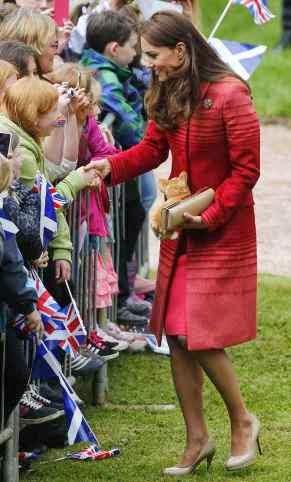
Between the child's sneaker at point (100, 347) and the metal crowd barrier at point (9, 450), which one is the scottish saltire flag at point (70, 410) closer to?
the metal crowd barrier at point (9, 450)

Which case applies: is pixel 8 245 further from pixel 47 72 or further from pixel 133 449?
pixel 47 72

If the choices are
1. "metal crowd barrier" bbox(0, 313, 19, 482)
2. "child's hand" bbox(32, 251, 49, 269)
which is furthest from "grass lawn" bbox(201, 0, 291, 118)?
"metal crowd barrier" bbox(0, 313, 19, 482)

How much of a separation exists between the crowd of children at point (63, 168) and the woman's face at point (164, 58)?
15.9 inches

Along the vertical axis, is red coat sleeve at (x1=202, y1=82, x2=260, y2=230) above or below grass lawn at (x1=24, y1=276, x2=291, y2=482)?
above

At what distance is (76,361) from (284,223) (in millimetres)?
5518

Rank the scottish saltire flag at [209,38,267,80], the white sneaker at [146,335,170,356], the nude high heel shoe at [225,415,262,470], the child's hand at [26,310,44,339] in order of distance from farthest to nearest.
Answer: the scottish saltire flag at [209,38,267,80] → the white sneaker at [146,335,170,356] → the nude high heel shoe at [225,415,262,470] → the child's hand at [26,310,44,339]

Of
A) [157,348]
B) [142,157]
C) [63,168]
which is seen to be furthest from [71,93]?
[157,348]

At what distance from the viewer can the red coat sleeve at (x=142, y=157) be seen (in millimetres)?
6465

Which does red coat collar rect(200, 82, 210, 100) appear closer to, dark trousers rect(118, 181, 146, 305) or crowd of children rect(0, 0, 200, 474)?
crowd of children rect(0, 0, 200, 474)

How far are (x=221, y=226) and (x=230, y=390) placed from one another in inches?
26.3

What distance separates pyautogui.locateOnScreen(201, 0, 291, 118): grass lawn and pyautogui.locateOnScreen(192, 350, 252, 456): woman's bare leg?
11581 mm

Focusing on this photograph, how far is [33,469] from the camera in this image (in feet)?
20.9

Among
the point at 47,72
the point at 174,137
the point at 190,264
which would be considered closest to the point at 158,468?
the point at 190,264

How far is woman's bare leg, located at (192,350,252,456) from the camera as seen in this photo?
6223 millimetres
